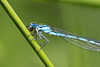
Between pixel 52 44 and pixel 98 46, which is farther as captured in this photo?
pixel 52 44

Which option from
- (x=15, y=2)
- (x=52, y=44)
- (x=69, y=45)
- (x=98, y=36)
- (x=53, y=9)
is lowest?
(x=98, y=36)

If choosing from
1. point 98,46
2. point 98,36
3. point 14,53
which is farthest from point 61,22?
point 98,46

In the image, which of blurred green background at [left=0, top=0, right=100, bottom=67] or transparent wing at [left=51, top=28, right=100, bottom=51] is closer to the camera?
transparent wing at [left=51, top=28, right=100, bottom=51]

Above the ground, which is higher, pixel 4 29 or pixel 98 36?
pixel 4 29

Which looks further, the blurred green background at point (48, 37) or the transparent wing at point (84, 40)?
the blurred green background at point (48, 37)

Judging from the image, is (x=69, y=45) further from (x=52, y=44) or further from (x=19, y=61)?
(x=19, y=61)

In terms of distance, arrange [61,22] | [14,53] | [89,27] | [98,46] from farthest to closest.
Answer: [89,27] < [61,22] < [14,53] < [98,46]

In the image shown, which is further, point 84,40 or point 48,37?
point 48,37

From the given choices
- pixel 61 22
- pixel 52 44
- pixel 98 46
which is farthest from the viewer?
pixel 61 22
